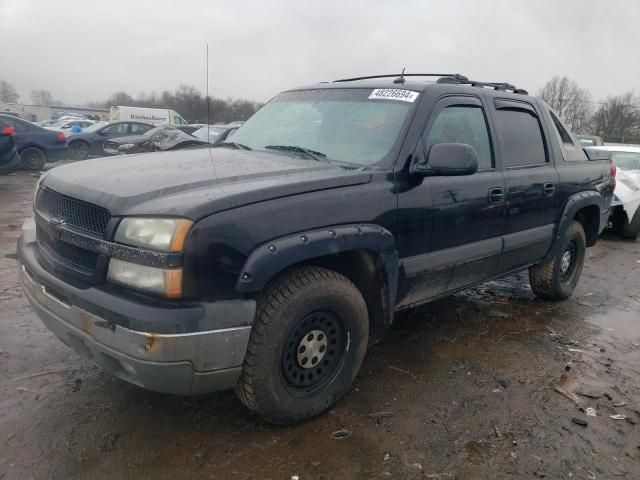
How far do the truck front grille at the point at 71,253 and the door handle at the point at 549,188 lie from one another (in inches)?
132

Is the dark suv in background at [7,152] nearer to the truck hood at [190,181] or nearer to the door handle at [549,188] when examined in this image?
the truck hood at [190,181]

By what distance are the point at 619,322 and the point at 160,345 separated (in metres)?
4.22

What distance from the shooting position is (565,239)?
4625mm

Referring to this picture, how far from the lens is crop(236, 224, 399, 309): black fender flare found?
2277mm

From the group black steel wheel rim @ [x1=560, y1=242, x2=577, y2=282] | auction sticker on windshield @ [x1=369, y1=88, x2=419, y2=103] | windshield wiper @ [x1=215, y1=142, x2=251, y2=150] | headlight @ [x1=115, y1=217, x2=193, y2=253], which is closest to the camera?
headlight @ [x1=115, y1=217, x2=193, y2=253]

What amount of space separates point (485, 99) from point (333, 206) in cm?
185

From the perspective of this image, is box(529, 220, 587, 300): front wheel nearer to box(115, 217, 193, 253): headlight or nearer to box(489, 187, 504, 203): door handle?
box(489, 187, 504, 203): door handle

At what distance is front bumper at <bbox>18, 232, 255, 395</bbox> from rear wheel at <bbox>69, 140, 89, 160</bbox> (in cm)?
1612

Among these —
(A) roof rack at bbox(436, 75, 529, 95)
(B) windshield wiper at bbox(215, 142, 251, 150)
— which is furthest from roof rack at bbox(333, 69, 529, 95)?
(B) windshield wiper at bbox(215, 142, 251, 150)

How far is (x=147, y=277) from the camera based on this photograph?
7.19 feet

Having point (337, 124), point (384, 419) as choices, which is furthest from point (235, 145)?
point (384, 419)

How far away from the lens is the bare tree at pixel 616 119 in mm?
56219

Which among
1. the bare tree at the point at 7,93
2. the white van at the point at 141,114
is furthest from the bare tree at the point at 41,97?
the white van at the point at 141,114

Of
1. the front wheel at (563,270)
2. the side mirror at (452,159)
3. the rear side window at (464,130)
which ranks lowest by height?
the front wheel at (563,270)
